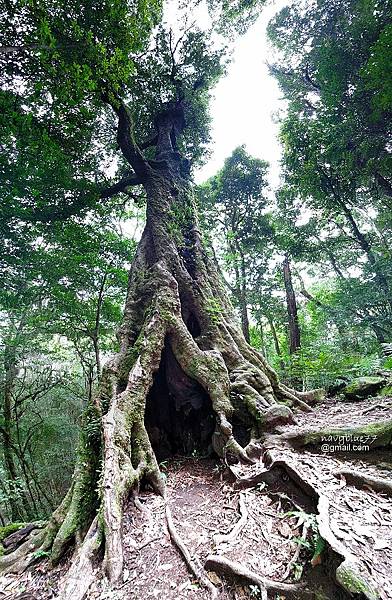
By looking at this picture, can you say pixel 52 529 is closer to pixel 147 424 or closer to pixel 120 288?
pixel 147 424

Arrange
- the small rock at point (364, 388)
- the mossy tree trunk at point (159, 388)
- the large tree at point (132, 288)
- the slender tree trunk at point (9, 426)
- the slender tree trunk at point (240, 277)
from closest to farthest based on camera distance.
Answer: the mossy tree trunk at point (159, 388)
the large tree at point (132, 288)
the small rock at point (364, 388)
the slender tree trunk at point (9, 426)
the slender tree trunk at point (240, 277)

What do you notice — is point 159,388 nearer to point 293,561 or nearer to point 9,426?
point 293,561

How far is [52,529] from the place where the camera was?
2.92 meters

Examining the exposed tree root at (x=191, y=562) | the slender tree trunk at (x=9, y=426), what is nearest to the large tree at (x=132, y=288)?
the exposed tree root at (x=191, y=562)

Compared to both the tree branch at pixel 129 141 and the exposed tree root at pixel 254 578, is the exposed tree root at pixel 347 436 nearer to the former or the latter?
the exposed tree root at pixel 254 578

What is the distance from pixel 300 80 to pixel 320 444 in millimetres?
13265

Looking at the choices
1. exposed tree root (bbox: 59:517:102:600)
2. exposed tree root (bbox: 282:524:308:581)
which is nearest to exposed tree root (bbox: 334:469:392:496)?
exposed tree root (bbox: 282:524:308:581)

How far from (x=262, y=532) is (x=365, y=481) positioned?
1092 millimetres

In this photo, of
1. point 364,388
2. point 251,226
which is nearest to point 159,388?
point 364,388

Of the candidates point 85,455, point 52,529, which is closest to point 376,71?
point 85,455

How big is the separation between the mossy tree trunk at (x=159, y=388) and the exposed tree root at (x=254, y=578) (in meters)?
0.73

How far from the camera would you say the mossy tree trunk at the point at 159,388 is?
9.22ft

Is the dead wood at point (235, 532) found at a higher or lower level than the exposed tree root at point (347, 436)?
lower

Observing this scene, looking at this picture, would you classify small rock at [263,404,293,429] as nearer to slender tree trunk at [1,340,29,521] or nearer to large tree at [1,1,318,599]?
large tree at [1,1,318,599]
